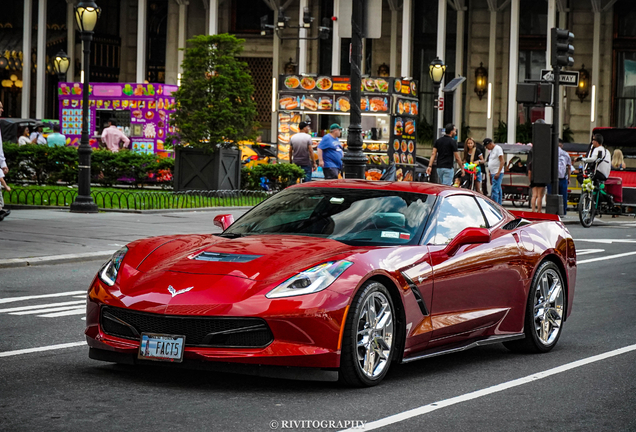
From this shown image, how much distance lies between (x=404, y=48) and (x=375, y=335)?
41.3m

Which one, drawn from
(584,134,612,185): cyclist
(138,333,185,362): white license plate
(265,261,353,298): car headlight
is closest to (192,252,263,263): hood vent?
(265,261,353,298): car headlight

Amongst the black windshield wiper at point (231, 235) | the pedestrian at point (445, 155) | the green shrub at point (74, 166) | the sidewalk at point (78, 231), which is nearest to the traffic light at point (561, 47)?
the pedestrian at point (445, 155)

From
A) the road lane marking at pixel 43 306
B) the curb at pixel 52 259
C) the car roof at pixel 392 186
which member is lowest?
the road lane marking at pixel 43 306

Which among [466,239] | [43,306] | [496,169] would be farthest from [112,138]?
[466,239]

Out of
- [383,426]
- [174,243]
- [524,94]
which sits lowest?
[383,426]

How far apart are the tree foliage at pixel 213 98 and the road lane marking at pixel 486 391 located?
19.7 metres

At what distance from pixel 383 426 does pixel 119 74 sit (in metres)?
54.2

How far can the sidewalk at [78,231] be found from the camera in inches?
563

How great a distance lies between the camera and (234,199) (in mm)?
26750

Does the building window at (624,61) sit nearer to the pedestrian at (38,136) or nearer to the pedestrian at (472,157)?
the pedestrian at (472,157)

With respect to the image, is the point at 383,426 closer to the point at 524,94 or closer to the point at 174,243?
the point at 174,243

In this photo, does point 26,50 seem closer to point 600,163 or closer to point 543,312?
point 600,163

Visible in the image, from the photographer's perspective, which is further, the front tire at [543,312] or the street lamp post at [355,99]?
the street lamp post at [355,99]

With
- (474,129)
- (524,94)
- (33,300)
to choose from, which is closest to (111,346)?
(33,300)
